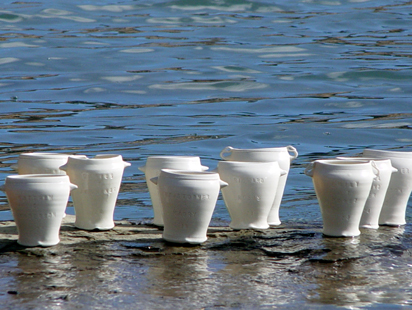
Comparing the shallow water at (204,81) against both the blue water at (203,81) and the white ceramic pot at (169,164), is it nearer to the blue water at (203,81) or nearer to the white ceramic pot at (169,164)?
the blue water at (203,81)

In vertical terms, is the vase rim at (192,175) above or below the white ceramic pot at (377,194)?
above

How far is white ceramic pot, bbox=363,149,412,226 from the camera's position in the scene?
217 inches

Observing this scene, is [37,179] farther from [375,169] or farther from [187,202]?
[375,169]

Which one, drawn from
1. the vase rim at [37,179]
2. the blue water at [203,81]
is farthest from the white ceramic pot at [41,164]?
the blue water at [203,81]

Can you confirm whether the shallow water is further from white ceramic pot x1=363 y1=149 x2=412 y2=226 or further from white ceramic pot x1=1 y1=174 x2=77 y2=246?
white ceramic pot x1=1 y1=174 x2=77 y2=246

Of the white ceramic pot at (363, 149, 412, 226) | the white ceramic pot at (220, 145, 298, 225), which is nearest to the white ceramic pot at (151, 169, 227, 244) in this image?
the white ceramic pot at (220, 145, 298, 225)

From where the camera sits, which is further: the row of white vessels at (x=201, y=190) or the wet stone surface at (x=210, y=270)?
the row of white vessels at (x=201, y=190)

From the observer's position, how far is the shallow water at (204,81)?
12.2 metres

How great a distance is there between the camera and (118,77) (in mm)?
19719

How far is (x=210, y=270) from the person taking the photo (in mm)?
4340

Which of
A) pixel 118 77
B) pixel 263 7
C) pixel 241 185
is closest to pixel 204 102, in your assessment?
pixel 118 77

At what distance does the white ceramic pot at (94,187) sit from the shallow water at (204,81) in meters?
0.97

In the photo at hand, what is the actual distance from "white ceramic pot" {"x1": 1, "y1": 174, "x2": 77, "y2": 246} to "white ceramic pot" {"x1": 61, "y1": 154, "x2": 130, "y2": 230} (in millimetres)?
267

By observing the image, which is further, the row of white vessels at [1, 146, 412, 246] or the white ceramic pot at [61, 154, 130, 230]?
the white ceramic pot at [61, 154, 130, 230]
